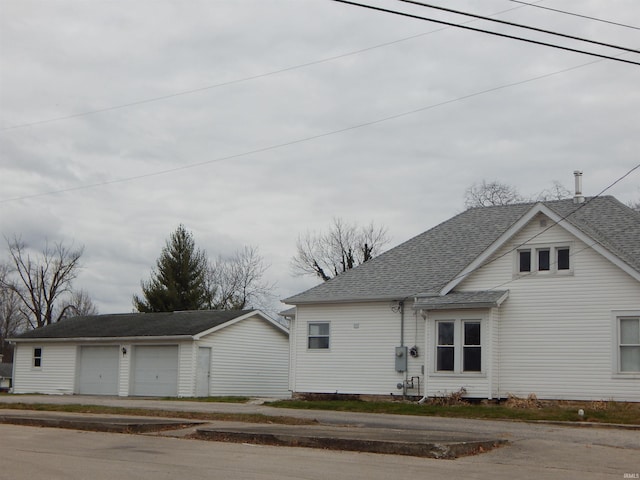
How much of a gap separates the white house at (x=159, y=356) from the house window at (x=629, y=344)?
17927mm

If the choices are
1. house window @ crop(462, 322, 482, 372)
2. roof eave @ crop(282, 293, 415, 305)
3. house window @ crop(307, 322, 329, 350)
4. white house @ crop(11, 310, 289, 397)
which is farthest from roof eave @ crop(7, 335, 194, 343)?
house window @ crop(462, 322, 482, 372)

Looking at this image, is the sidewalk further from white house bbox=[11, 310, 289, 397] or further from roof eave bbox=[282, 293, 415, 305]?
white house bbox=[11, 310, 289, 397]

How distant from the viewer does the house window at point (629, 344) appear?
79.5 feet

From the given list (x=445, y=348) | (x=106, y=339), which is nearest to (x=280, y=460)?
(x=445, y=348)

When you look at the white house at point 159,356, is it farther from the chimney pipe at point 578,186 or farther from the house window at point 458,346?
the chimney pipe at point 578,186

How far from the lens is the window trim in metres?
41.8

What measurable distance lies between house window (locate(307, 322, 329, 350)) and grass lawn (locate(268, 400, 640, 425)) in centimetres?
353

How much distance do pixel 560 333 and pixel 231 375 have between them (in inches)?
696

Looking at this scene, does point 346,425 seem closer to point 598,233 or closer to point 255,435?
point 255,435

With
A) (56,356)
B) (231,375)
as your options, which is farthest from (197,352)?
(56,356)

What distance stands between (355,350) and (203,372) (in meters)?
9.91

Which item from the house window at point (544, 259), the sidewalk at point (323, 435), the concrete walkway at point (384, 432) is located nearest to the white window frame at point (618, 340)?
the house window at point (544, 259)

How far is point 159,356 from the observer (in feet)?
123

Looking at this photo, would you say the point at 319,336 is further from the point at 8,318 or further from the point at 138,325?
A: the point at 8,318
